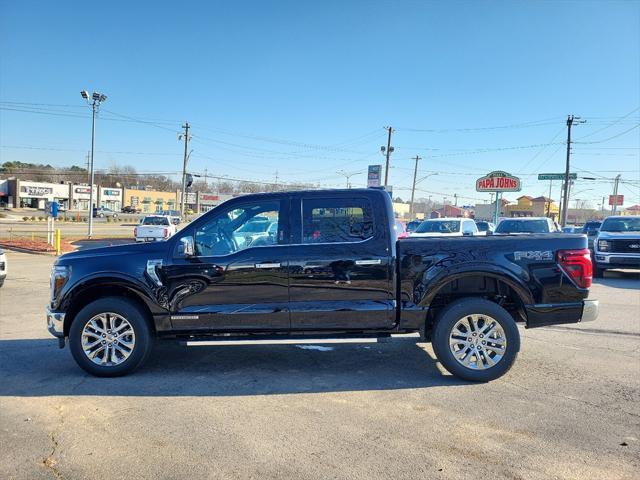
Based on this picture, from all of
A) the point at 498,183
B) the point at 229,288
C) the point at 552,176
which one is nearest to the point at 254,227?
the point at 229,288

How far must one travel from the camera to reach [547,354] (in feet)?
18.9

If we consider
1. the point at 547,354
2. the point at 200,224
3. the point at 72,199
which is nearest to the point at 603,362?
the point at 547,354

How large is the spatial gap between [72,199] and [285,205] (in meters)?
94.6

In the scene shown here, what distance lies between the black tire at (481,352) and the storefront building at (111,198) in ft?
315

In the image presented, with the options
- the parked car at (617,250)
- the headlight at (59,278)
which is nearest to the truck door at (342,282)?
the headlight at (59,278)

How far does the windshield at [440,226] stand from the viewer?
1831 centimetres

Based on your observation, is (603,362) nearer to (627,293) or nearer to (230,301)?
(230,301)

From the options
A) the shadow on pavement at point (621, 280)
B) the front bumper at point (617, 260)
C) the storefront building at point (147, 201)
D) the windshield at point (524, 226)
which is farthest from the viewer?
the storefront building at point (147, 201)

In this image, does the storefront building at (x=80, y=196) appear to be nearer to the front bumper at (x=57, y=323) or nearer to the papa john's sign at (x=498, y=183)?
the papa john's sign at (x=498, y=183)

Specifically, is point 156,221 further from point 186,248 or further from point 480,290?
point 480,290

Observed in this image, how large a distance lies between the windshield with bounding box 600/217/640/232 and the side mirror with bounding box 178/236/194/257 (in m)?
14.3

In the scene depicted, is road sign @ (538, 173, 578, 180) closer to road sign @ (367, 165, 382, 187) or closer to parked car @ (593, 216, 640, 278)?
road sign @ (367, 165, 382, 187)

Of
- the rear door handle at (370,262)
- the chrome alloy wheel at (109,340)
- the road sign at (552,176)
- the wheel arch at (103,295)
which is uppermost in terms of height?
the road sign at (552,176)

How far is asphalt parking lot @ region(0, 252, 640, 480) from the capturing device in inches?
125
